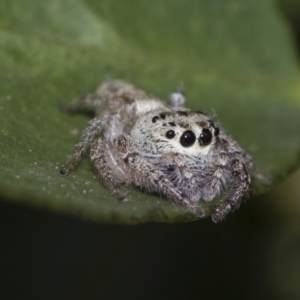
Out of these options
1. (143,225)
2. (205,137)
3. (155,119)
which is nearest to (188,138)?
(205,137)

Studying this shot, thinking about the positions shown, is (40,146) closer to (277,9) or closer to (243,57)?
(243,57)

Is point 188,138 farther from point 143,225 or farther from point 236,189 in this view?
point 143,225

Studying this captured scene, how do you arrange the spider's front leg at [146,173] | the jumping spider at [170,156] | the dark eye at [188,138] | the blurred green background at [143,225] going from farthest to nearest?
the blurred green background at [143,225], the dark eye at [188,138], the jumping spider at [170,156], the spider's front leg at [146,173]

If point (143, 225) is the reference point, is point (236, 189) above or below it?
above

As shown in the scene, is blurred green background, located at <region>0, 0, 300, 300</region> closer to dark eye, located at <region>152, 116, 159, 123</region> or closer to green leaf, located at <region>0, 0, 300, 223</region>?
green leaf, located at <region>0, 0, 300, 223</region>

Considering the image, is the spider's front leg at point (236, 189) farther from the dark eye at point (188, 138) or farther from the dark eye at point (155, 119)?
the dark eye at point (155, 119)

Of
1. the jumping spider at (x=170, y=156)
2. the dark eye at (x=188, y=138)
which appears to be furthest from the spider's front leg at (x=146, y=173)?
the dark eye at (x=188, y=138)
